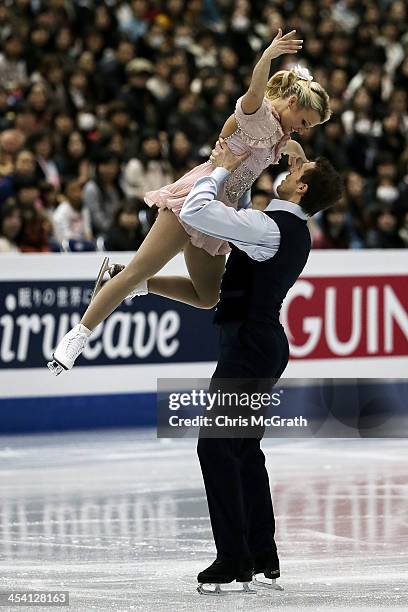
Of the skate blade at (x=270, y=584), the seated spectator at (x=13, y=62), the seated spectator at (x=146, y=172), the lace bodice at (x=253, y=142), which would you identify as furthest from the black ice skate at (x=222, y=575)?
the seated spectator at (x=13, y=62)

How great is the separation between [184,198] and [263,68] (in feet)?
2.26

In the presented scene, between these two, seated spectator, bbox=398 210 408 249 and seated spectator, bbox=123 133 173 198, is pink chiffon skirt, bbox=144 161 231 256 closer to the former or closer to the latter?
seated spectator, bbox=123 133 173 198

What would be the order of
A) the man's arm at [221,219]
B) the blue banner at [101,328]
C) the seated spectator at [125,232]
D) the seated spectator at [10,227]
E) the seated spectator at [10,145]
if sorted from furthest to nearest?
the seated spectator at [10,145], the seated spectator at [125,232], the seated spectator at [10,227], the blue banner at [101,328], the man's arm at [221,219]

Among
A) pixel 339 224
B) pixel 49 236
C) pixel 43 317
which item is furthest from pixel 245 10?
pixel 43 317

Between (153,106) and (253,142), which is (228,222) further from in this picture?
(153,106)

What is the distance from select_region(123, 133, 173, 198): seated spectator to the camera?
11.9 meters


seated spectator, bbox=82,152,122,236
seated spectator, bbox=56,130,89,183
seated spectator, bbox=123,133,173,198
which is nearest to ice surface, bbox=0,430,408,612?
seated spectator, bbox=82,152,122,236

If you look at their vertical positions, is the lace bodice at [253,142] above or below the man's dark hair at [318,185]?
above

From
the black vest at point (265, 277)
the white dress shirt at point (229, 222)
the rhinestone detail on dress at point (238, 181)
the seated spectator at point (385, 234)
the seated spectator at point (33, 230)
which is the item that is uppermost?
the seated spectator at point (385, 234)

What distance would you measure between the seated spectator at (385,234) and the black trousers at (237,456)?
271 inches

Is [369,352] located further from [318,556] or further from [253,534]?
[253,534]

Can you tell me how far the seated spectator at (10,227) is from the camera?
1006 centimetres

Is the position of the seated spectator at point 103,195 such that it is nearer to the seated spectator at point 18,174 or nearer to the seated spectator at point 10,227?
the seated spectator at point 18,174

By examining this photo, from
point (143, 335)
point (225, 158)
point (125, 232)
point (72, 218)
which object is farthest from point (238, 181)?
point (72, 218)
